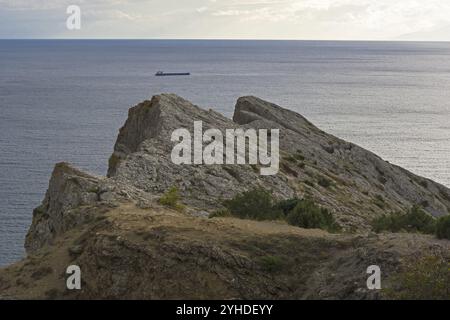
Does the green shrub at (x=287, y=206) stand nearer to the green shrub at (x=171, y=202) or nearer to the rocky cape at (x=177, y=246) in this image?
the rocky cape at (x=177, y=246)

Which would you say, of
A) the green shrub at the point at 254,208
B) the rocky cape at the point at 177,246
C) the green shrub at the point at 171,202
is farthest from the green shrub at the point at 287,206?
the green shrub at the point at 171,202

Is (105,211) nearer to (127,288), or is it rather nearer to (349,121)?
(127,288)

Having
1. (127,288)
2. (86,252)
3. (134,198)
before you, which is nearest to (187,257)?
(127,288)

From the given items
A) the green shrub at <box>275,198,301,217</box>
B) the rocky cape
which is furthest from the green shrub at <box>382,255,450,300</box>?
the green shrub at <box>275,198,301,217</box>

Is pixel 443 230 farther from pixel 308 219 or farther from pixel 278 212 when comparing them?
pixel 278 212
